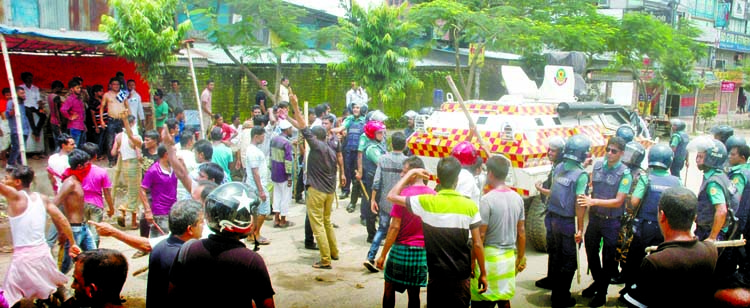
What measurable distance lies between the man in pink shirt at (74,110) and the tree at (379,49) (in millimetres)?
6313

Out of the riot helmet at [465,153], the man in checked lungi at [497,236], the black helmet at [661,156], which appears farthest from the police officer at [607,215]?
the man in checked lungi at [497,236]

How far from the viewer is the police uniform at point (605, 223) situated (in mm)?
6074

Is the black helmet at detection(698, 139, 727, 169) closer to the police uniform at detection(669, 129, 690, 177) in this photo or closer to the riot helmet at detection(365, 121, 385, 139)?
the riot helmet at detection(365, 121, 385, 139)

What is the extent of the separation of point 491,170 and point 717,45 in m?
43.9

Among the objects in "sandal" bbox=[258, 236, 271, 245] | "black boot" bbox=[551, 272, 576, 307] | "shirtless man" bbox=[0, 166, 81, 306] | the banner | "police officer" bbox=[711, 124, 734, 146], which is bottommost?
"sandal" bbox=[258, 236, 271, 245]

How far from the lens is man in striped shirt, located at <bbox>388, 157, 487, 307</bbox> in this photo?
14.5ft

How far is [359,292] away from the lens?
259 inches

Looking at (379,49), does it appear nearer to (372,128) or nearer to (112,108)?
(112,108)

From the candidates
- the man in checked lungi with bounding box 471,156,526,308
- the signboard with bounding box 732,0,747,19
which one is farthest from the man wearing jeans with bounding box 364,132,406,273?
the signboard with bounding box 732,0,747,19

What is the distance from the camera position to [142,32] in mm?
11375

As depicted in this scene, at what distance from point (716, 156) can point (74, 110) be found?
35.0 feet

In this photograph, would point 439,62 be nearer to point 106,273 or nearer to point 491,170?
point 491,170

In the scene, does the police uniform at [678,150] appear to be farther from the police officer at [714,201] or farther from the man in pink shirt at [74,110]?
the man in pink shirt at [74,110]

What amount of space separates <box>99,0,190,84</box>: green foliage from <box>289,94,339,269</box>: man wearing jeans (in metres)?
5.23
